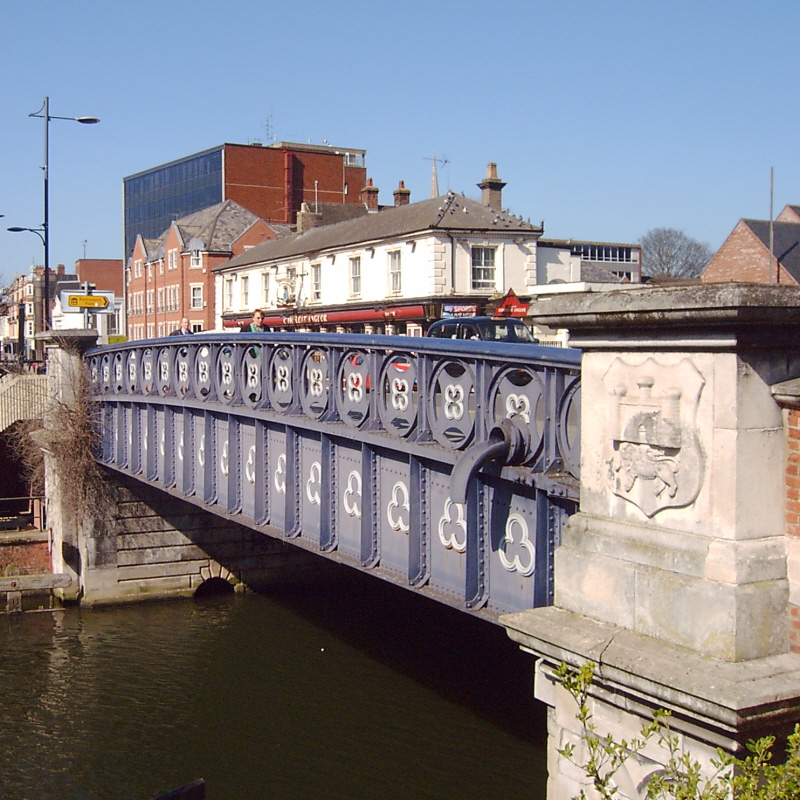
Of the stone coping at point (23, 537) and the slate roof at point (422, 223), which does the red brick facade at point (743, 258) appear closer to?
the slate roof at point (422, 223)

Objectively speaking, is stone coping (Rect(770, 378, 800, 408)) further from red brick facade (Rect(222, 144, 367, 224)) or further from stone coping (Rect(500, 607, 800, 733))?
red brick facade (Rect(222, 144, 367, 224))

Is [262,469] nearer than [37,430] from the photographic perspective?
Yes

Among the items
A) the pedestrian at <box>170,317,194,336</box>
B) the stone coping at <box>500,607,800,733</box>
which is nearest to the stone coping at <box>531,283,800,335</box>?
the stone coping at <box>500,607,800,733</box>

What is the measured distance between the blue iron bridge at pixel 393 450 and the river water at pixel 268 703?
400cm

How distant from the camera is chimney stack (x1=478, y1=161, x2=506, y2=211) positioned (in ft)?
143

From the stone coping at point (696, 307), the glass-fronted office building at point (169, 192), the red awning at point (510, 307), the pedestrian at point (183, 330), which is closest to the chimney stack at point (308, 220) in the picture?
the red awning at point (510, 307)

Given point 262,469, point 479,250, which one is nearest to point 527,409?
point 262,469

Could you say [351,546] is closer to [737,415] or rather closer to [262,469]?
[262,469]

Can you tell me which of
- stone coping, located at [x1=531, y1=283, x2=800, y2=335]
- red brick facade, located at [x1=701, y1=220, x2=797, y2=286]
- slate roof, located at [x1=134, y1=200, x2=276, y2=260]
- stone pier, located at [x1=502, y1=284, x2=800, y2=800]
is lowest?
stone pier, located at [x1=502, y1=284, x2=800, y2=800]

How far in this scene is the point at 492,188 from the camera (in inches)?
1722

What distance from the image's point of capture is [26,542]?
82.5 ft

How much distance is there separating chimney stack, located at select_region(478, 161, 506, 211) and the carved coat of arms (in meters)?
39.0

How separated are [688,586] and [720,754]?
2.61ft

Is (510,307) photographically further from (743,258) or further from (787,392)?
(743,258)
